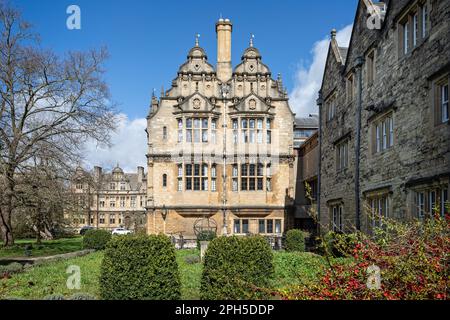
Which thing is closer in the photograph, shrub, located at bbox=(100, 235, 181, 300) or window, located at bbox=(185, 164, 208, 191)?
shrub, located at bbox=(100, 235, 181, 300)

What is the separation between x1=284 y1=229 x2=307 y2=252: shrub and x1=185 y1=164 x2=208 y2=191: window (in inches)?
375

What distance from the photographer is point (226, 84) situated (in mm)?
32031

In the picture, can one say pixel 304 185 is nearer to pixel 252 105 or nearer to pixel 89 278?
pixel 252 105

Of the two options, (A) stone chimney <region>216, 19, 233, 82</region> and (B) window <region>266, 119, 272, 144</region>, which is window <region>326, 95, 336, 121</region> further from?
(A) stone chimney <region>216, 19, 233, 82</region>

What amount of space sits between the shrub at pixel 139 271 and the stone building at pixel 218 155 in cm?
2099

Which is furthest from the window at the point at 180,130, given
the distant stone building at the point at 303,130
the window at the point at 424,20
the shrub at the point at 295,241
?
the window at the point at 424,20

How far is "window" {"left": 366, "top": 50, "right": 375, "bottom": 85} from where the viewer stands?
675 inches

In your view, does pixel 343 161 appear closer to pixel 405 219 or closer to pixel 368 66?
pixel 368 66

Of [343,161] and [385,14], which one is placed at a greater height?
[385,14]

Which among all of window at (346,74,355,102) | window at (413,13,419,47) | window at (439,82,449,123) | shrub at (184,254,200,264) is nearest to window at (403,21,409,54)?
window at (413,13,419,47)

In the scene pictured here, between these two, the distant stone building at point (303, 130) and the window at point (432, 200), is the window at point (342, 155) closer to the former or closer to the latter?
the window at point (432, 200)

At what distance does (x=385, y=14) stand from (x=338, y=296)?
12388 mm
